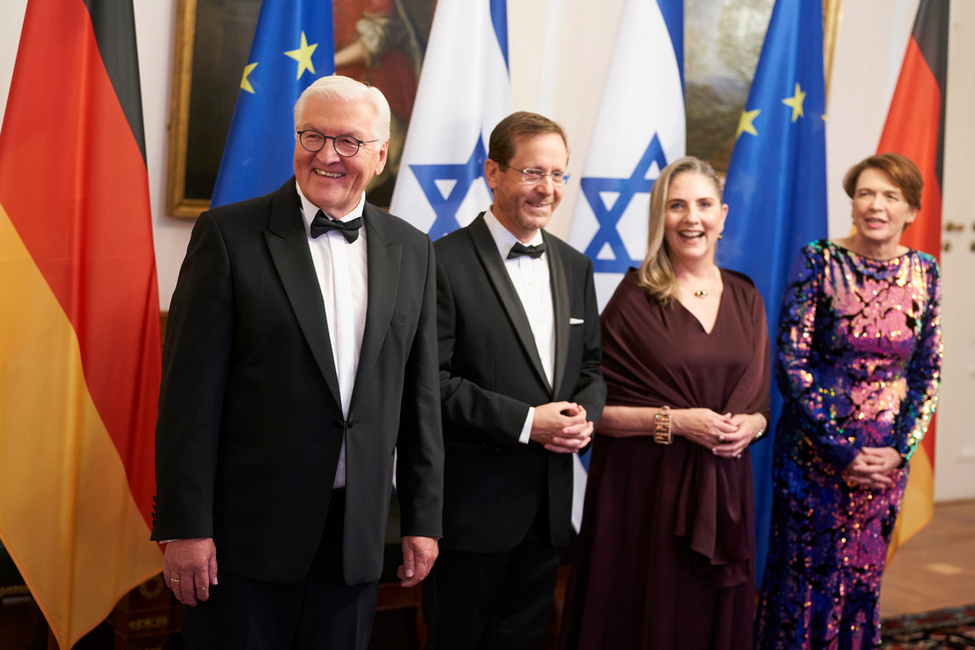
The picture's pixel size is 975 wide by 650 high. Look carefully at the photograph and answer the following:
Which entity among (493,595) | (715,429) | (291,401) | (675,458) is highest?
(291,401)

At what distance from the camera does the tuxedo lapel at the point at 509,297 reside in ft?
7.24

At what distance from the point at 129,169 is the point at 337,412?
1.25 m

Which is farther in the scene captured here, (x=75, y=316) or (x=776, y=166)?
(x=776, y=166)

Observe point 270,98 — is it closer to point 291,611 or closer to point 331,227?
point 331,227

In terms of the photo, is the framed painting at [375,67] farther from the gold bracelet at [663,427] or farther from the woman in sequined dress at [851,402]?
the gold bracelet at [663,427]

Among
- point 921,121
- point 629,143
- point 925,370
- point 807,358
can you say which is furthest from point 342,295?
point 921,121

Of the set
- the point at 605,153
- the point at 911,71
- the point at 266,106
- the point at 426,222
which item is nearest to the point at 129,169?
the point at 266,106

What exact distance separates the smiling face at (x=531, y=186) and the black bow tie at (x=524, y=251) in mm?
47

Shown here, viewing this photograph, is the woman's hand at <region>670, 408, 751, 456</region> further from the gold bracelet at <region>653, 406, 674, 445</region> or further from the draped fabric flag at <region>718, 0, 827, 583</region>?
the draped fabric flag at <region>718, 0, 827, 583</region>

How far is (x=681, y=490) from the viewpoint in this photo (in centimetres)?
246

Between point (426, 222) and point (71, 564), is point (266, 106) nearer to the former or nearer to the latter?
point (426, 222)

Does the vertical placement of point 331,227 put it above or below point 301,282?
above

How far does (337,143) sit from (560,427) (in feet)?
2.88

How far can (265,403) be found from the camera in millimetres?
1674
